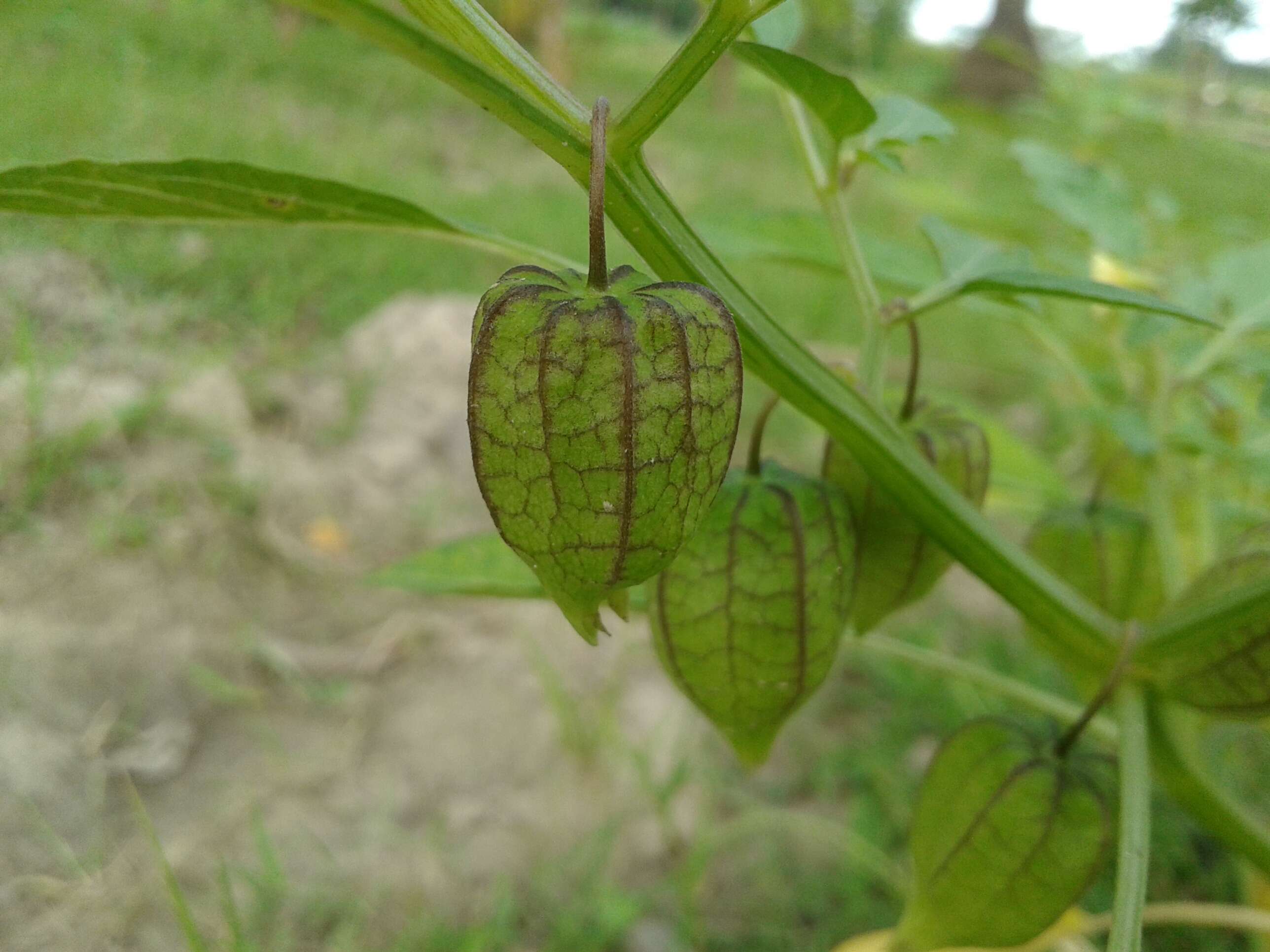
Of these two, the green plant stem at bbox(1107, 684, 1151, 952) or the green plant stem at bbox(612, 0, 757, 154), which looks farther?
the green plant stem at bbox(1107, 684, 1151, 952)

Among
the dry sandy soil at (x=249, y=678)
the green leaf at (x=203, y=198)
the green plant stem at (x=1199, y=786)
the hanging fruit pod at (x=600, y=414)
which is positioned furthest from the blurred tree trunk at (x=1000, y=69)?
the hanging fruit pod at (x=600, y=414)

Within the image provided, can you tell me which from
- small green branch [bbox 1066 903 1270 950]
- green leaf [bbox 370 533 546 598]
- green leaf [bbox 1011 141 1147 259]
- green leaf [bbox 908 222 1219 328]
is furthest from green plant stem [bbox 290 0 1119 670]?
green leaf [bbox 1011 141 1147 259]

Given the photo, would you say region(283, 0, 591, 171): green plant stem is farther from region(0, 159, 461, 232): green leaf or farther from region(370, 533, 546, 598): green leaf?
region(370, 533, 546, 598): green leaf

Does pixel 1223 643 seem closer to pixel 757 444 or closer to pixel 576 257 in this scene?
pixel 757 444

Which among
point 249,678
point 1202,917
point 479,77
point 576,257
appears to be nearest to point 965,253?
point 479,77

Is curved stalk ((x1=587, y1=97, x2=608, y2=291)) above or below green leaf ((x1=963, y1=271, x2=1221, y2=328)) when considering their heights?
above
